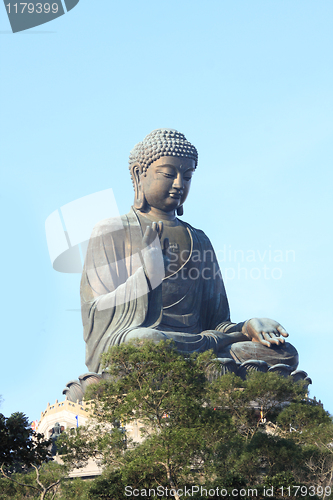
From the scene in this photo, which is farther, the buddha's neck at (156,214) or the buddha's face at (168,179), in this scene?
the buddha's neck at (156,214)

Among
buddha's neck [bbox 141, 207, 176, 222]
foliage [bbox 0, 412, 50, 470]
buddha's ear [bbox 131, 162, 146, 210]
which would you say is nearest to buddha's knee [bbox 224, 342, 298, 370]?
buddha's neck [bbox 141, 207, 176, 222]

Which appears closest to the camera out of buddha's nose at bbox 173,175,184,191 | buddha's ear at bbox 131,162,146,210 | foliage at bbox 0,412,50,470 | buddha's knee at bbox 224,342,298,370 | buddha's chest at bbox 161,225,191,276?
foliage at bbox 0,412,50,470

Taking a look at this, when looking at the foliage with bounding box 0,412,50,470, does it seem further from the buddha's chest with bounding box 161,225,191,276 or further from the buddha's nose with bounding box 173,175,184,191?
the buddha's nose with bounding box 173,175,184,191

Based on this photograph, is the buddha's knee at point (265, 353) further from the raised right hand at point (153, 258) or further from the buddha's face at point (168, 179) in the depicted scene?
the buddha's face at point (168, 179)

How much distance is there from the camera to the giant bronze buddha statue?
16859 millimetres

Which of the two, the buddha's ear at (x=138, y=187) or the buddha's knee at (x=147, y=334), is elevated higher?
the buddha's ear at (x=138, y=187)

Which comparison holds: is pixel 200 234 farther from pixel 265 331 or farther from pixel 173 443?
pixel 173 443

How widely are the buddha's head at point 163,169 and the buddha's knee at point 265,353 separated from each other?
12.6 ft

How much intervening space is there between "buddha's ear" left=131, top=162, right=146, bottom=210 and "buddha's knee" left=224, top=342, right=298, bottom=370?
4.13m

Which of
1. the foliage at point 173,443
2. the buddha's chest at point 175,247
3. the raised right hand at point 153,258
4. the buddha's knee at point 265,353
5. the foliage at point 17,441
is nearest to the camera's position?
the foliage at point 17,441

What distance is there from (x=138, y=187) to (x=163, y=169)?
2.94 feet

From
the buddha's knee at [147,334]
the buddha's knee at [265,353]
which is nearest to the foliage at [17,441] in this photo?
the buddha's knee at [147,334]

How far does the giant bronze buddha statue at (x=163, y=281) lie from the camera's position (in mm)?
16859

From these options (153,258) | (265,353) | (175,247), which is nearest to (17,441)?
(153,258)
